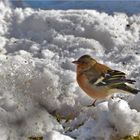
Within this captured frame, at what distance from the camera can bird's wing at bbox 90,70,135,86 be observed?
A: 190 inches

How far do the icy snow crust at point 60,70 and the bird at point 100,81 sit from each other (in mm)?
124

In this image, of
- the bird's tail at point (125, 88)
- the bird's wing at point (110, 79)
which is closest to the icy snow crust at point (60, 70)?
the bird's tail at point (125, 88)

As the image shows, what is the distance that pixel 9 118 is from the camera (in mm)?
4324

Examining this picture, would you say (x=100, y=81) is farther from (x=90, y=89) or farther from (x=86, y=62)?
(x=86, y=62)

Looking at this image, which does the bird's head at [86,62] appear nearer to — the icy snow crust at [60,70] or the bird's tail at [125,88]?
the icy snow crust at [60,70]

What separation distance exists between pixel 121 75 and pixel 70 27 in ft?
9.28

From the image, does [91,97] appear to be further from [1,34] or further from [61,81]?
[1,34]

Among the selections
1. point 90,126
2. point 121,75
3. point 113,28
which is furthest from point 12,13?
point 90,126

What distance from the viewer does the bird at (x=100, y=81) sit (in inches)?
190

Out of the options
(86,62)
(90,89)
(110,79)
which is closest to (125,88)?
(110,79)

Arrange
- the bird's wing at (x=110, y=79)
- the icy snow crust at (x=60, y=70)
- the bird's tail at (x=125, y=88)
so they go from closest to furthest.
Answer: the icy snow crust at (x=60, y=70), the bird's tail at (x=125, y=88), the bird's wing at (x=110, y=79)

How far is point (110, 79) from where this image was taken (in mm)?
4879

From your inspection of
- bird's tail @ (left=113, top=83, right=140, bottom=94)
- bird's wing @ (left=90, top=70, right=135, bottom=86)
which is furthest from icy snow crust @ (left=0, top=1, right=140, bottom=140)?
bird's wing @ (left=90, top=70, right=135, bottom=86)

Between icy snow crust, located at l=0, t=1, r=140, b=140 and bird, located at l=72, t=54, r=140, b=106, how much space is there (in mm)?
124
